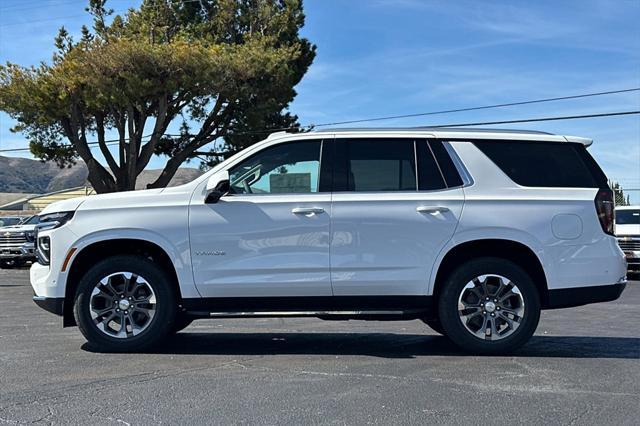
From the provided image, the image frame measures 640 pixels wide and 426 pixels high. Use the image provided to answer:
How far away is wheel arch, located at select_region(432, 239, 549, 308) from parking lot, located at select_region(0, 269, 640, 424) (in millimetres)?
683

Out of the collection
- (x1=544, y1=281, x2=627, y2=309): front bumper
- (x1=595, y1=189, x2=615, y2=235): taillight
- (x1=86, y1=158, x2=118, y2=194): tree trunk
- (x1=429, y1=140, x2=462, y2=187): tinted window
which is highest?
(x1=86, y1=158, x2=118, y2=194): tree trunk

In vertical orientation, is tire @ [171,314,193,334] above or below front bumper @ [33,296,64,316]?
below

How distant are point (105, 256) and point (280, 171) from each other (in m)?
1.85

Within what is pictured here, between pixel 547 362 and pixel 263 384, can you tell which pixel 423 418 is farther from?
pixel 547 362

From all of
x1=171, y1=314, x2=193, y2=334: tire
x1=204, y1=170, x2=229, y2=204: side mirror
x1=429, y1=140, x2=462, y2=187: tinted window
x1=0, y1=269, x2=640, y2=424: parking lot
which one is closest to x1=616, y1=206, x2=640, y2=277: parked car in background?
x1=0, y1=269, x2=640, y2=424: parking lot

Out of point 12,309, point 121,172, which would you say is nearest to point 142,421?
point 12,309

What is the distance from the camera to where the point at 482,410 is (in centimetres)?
474

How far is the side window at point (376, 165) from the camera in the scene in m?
6.52

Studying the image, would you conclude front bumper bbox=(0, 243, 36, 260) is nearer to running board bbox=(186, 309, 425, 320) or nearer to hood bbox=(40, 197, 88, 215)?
hood bbox=(40, 197, 88, 215)

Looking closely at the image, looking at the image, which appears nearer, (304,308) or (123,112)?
(304,308)

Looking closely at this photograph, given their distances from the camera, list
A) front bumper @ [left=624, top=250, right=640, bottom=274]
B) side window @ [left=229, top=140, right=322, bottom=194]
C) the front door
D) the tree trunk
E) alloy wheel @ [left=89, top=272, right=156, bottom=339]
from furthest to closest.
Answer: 1. the tree trunk
2. front bumper @ [left=624, top=250, right=640, bottom=274]
3. side window @ [left=229, top=140, right=322, bottom=194]
4. alloy wheel @ [left=89, top=272, right=156, bottom=339]
5. the front door

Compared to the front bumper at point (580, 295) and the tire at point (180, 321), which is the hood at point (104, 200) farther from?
the front bumper at point (580, 295)

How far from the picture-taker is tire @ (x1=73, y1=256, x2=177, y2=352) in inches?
253

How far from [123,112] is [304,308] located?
23018 mm
